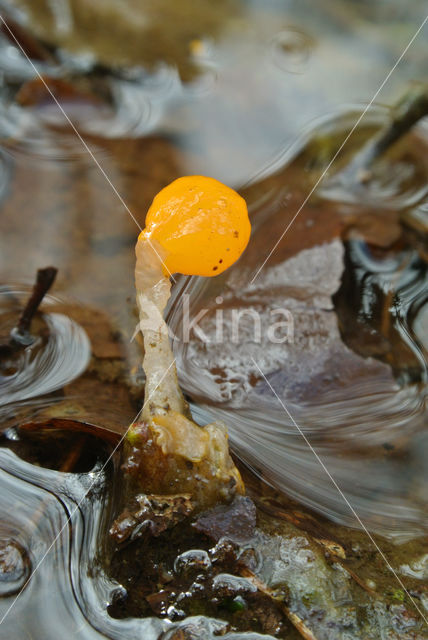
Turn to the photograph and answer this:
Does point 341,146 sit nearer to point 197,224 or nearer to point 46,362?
point 197,224

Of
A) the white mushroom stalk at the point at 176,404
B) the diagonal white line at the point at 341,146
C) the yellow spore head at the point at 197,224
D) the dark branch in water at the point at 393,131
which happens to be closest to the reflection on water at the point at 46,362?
the white mushroom stalk at the point at 176,404

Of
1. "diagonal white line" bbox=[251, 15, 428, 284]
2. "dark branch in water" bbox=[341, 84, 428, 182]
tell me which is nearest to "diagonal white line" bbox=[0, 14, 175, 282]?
"diagonal white line" bbox=[251, 15, 428, 284]

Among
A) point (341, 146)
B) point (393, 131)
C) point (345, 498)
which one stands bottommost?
point (345, 498)

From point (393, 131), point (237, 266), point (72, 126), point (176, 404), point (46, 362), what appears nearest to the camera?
point (176, 404)

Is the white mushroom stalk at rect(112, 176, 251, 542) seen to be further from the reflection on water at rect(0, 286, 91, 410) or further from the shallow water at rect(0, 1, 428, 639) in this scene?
the reflection on water at rect(0, 286, 91, 410)

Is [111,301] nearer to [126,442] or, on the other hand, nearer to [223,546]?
[126,442]

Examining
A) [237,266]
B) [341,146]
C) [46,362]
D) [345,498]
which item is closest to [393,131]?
[341,146]

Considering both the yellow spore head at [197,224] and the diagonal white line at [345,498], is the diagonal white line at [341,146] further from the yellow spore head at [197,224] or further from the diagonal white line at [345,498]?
the yellow spore head at [197,224]
